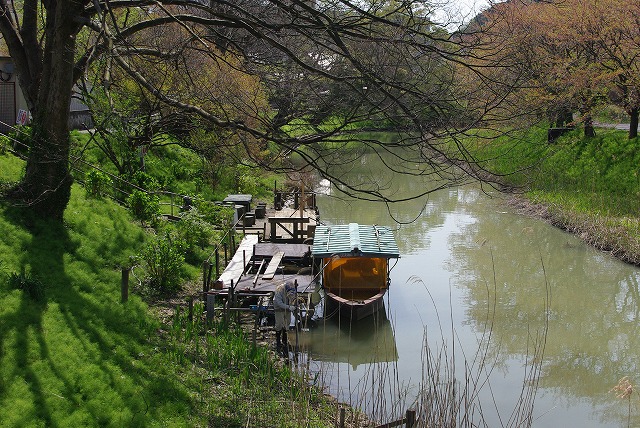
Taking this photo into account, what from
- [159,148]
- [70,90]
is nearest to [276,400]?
[70,90]

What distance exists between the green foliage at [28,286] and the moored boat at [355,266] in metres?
6.27

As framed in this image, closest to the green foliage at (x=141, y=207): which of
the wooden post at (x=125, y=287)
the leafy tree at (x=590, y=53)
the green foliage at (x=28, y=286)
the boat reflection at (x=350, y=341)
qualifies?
the boat reflection at (x=350, y=341)

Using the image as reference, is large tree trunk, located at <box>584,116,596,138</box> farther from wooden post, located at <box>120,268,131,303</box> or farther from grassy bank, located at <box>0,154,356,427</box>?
wooden post, located at <box>120,268,131,303</box>

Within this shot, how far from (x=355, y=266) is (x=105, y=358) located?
27.8ft

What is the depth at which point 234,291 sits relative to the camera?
48.9ft

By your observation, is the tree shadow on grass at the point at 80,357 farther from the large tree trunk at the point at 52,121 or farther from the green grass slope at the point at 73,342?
the large tree trunk at the point at 52,121

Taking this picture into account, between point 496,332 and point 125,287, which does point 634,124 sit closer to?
point 496,332

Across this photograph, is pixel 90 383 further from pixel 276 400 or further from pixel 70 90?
pixel 70 90

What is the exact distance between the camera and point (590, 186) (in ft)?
93.8

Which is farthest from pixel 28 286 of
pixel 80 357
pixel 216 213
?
pixel 216 213

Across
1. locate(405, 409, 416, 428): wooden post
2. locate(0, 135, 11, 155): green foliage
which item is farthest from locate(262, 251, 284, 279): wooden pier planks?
locate(405, 409, 416, 428): wooden post

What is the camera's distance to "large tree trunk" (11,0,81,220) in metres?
12.9

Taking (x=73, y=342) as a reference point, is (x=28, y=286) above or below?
above

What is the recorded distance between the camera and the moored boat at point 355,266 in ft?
51.9
